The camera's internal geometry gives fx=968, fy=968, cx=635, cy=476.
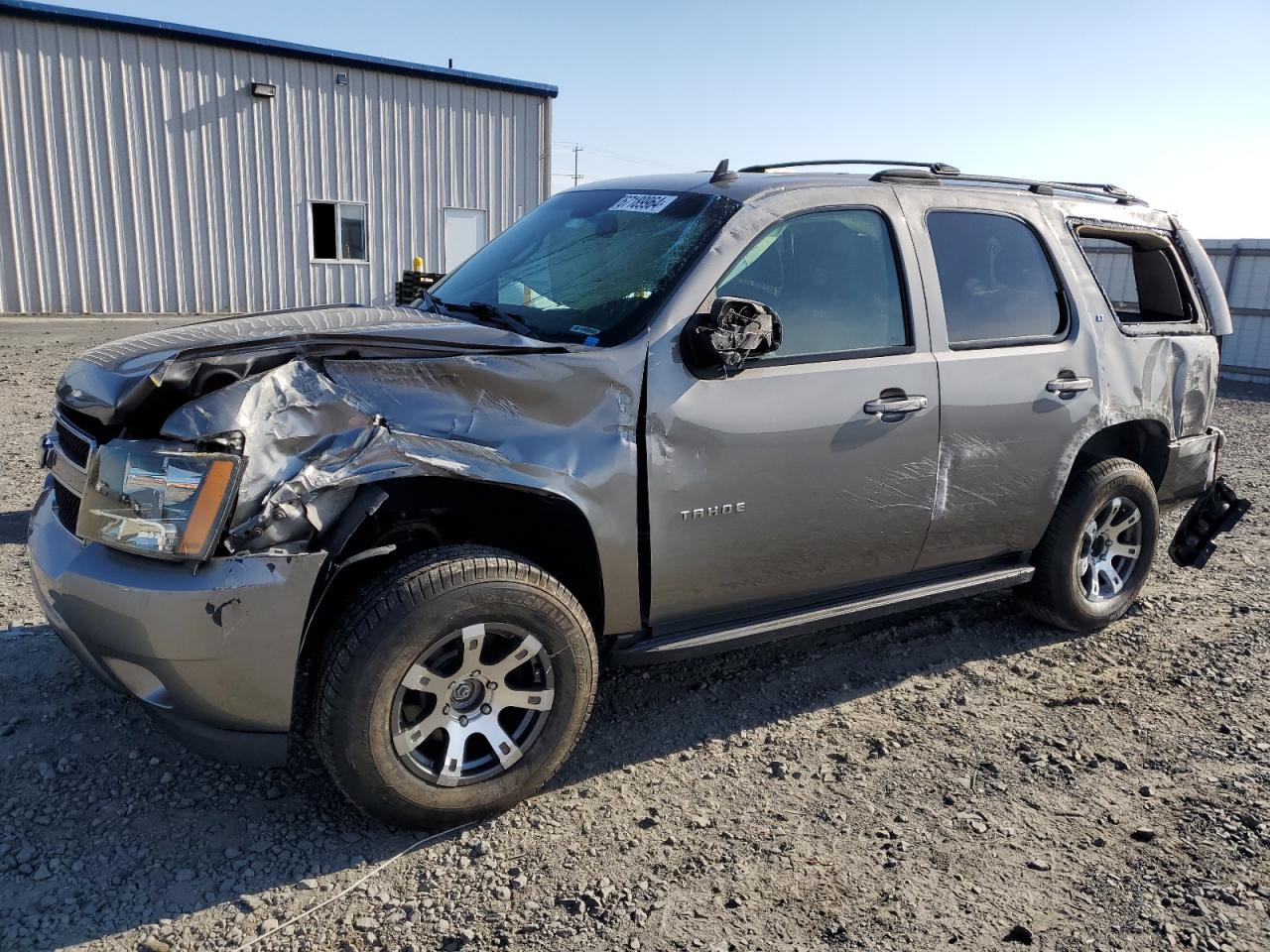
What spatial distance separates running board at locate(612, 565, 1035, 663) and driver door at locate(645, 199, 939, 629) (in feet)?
0.25

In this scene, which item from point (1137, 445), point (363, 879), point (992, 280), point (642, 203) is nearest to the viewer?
point (363, 879)

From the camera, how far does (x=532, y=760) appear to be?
3107mm

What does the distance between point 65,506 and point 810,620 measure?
2.56m

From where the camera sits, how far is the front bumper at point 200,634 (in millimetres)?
2594

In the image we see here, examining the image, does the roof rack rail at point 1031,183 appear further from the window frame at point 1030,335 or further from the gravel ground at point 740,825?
the gravel ground at point 740,825

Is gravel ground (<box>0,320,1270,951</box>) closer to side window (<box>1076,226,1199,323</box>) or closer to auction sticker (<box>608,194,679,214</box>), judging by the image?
side window (<box>1076,226,1199,323</box>)

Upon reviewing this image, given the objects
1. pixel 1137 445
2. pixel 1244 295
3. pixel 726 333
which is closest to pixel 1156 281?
pixel 1137 445

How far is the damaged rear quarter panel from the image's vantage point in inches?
104

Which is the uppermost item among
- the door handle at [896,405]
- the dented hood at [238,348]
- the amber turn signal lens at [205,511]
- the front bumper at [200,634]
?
the dented hood at [238,348]

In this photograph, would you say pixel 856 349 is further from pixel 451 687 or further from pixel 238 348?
pixel 238 348

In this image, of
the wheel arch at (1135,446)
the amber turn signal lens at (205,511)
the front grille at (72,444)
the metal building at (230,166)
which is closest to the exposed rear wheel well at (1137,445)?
the wheel arch at (1135,446)

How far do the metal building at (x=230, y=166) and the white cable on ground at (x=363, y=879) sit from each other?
13.9m

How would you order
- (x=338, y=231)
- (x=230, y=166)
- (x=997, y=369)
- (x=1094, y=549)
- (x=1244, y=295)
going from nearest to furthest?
(x=997, y=369)
(x=1094, y=549)
(x=1244, y=295)
(x=230, y=166)
(x=338, y=231)

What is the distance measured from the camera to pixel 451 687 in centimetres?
295
